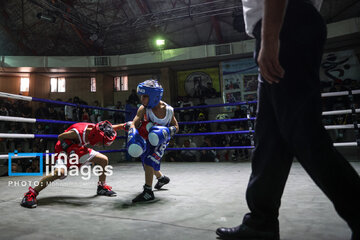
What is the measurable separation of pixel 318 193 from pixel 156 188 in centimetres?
131

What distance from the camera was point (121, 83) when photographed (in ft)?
37.6

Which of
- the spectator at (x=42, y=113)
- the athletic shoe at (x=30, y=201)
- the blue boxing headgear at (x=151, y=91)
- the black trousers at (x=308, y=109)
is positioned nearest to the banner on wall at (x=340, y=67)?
the blue boxing headgear at (x=151, y=91)

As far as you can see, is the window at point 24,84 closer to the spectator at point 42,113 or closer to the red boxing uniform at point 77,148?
the spectator at point 42,113

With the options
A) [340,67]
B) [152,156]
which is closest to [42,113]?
[152,156]

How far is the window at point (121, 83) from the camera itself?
11.4 meters

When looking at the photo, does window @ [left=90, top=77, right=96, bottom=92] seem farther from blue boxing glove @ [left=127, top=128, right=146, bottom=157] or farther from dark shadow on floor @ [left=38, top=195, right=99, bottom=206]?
blue boxing glove @ [left=127, top=128, right=146, bottom=157]

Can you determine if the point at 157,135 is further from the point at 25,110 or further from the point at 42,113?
the point at 25,110

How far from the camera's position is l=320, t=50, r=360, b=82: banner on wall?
27.8 ft

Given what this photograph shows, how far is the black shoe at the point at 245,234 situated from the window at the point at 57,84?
12075 mm

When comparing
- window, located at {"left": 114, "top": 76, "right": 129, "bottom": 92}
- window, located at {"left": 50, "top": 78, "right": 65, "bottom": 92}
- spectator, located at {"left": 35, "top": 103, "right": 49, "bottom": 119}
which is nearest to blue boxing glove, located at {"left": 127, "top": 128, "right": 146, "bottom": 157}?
spectator, located at {"left": 35, "top": 103, "right": 49, "bottom": 119}

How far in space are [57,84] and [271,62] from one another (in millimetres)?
12380

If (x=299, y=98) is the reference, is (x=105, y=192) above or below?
below

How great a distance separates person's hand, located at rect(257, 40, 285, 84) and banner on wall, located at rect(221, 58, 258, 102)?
28.8 feet

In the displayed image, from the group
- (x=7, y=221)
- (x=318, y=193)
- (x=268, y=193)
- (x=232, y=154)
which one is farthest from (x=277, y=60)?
(x=232, y=154)
